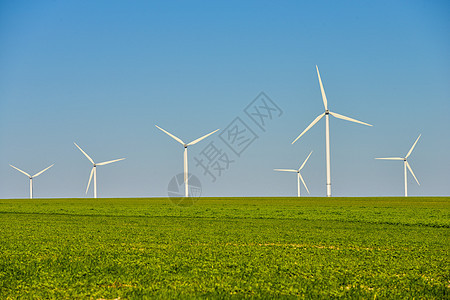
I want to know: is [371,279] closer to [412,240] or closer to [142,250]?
[142,250]

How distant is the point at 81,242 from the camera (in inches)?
988

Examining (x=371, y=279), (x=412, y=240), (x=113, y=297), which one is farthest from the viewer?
(x=412, y=240)

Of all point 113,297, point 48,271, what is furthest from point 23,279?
point 113,297

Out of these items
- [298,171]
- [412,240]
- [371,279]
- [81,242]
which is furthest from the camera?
[298,171]

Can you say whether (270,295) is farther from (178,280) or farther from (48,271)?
(48,271)

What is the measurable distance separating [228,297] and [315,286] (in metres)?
3.05

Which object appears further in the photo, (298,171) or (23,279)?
(298,171)

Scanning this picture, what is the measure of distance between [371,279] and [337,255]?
5.54m

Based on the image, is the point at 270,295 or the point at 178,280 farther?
the point at 178,280

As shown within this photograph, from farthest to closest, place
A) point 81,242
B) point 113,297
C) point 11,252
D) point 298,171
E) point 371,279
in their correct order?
1. point 298,171
2. point 81,242
3. point 11,252
4. point 371,279
5. point 113,297

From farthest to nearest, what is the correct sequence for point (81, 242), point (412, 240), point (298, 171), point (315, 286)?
point (298, 171) → point (412, 240) → point (81, 242) → point (315, 286)

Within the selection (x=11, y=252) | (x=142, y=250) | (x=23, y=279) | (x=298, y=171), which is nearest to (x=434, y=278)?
(x=142, y=250)

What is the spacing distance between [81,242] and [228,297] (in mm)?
14062

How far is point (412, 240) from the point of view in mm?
28672
